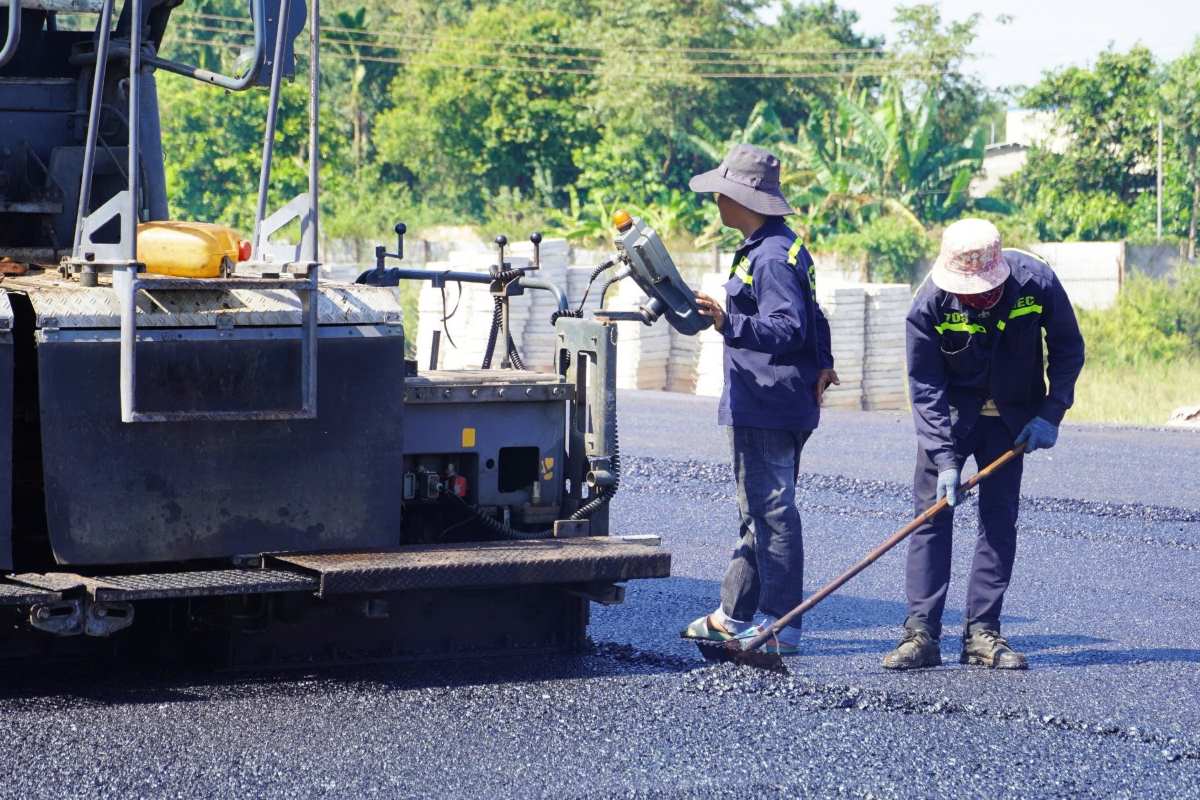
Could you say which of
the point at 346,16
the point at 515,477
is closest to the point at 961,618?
the point at 515,477

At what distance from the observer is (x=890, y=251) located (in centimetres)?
2498

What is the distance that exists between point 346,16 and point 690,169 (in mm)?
9394

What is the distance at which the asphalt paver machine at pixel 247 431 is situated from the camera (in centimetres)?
487

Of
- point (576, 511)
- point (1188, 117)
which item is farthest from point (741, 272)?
point (1188, 117)

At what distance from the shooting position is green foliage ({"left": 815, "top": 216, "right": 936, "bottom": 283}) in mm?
24906

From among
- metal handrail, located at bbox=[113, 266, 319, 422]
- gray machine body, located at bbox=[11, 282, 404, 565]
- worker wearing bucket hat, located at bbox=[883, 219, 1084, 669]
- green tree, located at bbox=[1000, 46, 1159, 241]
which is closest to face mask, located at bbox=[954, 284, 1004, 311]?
worker wearing bucket hat, located at bbox=[883, 219, 1084, 669]

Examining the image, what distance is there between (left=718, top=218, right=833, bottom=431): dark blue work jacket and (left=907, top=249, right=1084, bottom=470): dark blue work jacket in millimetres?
371

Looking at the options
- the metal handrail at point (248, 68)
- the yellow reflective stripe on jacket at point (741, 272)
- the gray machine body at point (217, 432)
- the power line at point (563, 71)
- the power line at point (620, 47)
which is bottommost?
the gray machine body at point (217, 432)

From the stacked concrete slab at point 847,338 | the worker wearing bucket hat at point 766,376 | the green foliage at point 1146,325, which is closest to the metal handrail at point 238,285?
the worker wearing bucket hat at point 766,376

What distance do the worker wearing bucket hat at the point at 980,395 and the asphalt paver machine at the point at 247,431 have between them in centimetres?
93

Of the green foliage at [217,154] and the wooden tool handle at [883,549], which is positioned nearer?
the wooden tool handle at [883,549]

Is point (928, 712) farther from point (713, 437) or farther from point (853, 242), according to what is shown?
point (853, 242)

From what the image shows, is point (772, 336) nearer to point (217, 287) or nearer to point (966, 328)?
point (966, 328)

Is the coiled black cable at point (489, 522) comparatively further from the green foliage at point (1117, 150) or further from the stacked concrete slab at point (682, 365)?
the green foliage at point (1117, 150)
